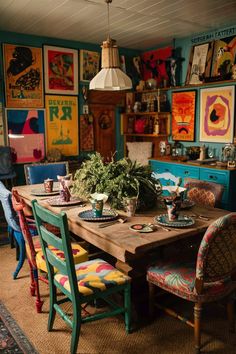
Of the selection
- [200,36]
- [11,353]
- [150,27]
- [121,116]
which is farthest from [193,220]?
[121,116]

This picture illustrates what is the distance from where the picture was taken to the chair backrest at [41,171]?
3.74m

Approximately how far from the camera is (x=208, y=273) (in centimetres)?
179

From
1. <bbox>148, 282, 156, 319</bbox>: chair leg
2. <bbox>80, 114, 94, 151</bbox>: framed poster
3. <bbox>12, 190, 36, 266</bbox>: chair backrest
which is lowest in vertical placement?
<bbox>148, 282, 156, 319</bbox>: chair leg

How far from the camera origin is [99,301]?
241 cm

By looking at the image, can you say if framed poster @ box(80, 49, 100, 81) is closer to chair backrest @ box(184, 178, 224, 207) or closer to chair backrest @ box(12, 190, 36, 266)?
chair backrest @ box(184, 178, 224, 207)

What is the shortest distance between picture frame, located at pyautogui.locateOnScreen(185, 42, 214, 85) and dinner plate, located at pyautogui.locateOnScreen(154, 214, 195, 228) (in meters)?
2.81

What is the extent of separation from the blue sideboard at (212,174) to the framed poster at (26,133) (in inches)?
72.0

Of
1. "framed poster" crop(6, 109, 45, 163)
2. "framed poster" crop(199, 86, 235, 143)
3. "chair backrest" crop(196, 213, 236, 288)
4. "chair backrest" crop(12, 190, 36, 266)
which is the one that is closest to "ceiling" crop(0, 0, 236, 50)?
"framed poster" crop(199, 86, 235, 143)

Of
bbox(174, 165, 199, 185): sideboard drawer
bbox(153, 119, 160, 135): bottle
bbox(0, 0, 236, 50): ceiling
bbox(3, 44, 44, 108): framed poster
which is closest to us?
bbox(0, 0, 236, 50): ceiling

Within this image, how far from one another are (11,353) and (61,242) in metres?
0.79

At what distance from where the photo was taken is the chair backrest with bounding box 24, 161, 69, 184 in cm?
374

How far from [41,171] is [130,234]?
2.14 m

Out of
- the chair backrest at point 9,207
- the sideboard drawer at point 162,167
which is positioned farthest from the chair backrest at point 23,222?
the sideboard drawer at point 162,167

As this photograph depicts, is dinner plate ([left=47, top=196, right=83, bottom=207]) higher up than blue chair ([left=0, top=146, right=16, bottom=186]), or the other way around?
blue chair ([left=0, top=146, right=16, bottom=186])
